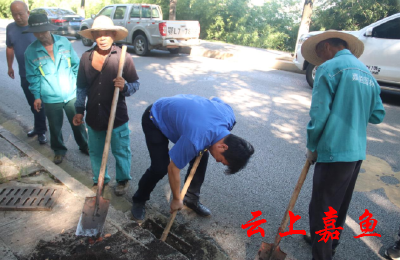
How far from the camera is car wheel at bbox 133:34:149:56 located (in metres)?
11.1

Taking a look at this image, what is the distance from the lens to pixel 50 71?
349 centimetres

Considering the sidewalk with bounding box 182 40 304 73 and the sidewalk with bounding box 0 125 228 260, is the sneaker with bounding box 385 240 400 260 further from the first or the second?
the sidewalk with bounding box 182 40 304 73

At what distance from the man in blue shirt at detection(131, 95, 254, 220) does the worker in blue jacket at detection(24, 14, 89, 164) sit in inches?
58.7

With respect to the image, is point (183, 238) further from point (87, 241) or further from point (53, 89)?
point (53, 89)

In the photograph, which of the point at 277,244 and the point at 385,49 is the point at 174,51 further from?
the point at 277,244

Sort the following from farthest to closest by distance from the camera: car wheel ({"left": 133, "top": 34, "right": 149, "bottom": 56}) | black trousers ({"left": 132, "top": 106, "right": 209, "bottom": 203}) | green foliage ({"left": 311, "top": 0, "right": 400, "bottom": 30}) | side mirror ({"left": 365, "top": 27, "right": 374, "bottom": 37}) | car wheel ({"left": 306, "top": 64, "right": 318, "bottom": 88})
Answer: green foliage ({"left": 311, "top": 0, "right": 400, "bottom": 30}) < car wheel ({"left": 133, "top": 34, "right": 149, "bottom": 56}) < car wheel ({"left": 306, "top": 64, "right": 318, "bottom": 88}) < side mirror ({"left": 365, "top": 27, "right": 374, "bottom": 37}) < black trousers ({"left": 132, "top": 106, "right": 209, "bottom": 203})

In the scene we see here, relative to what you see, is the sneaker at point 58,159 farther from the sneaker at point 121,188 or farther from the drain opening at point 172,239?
the drain opening at point 172,239

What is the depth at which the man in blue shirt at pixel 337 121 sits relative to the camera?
197 centimetres


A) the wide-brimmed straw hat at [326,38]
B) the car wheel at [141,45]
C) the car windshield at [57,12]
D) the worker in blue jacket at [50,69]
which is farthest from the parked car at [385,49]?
the car windshield at [57,12]

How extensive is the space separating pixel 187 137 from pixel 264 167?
2.07 metres

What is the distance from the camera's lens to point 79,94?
9.84 ft

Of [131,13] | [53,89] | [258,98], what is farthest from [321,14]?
[53,89]

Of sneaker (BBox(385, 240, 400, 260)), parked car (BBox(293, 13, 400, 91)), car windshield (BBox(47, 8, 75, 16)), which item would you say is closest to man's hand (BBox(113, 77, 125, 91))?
sneaker (BBox(385, 240, 400, 260))

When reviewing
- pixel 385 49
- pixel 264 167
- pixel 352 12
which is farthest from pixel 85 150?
pixel 352 12
